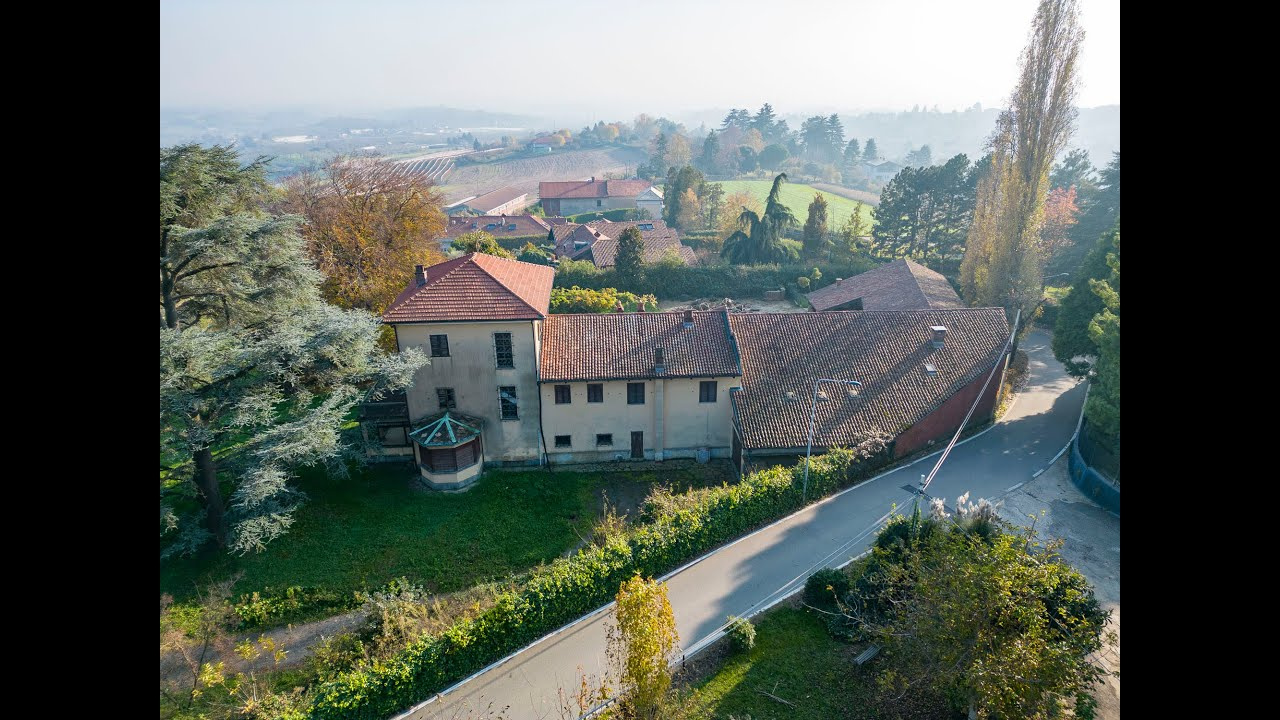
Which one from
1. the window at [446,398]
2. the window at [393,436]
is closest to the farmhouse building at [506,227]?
the window at [393,436]

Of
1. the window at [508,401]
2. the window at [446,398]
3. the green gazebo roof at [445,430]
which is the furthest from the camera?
the window at [508,401]

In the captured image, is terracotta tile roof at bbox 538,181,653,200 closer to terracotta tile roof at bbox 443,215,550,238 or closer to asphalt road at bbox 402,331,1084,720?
terracotta tile roof at bbox 443,215,550,238

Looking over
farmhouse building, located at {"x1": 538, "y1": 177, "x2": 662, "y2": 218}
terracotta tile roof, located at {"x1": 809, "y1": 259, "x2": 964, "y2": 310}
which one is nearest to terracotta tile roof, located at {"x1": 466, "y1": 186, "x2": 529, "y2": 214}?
farmhouse building, located at {"x1": 538, "y1": 177, "x2": 662, "y2": 218}

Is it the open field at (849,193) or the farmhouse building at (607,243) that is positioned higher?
the open field at (849,193)

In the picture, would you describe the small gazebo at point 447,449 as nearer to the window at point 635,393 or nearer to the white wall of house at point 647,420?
the white wall of house at point 647,420

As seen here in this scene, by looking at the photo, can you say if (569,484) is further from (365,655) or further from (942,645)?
(942,645)
